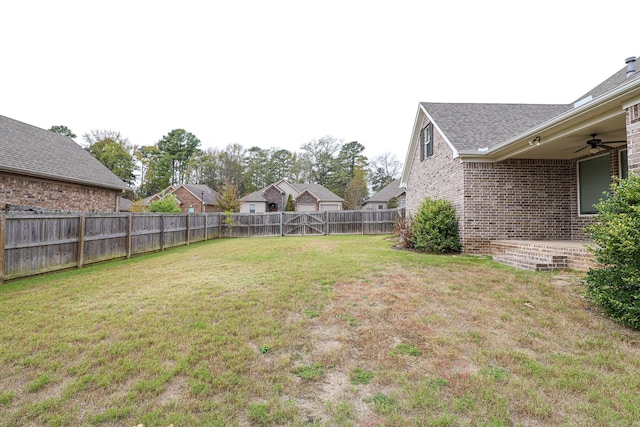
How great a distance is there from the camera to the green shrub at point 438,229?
28.6 feet

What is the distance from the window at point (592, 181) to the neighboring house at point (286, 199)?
82.2ft

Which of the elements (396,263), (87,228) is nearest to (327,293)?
(396,263)

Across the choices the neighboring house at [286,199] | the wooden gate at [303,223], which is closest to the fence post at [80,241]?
the wooden gate at [303,223]

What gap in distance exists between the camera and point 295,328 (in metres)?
3.32

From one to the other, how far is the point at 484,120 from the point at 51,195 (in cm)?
1648

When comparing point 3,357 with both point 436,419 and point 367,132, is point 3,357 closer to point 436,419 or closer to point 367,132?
point 436,419

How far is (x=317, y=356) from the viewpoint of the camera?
272cm

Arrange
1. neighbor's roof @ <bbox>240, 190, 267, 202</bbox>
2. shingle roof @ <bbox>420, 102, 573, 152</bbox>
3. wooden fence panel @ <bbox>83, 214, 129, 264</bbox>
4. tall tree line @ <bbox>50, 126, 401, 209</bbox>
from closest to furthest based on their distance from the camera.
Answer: wooden fence panel @ <bbox>83, 214, 129, 264</bbox>
shingle roof @ <bbox>420, 102, 573, 152</bbox>
neighbor's roof @ <bbox>240, 190, 267, 202</bbox>
tall tree line @ <bbox>50, 126, 401, 209</bbox>

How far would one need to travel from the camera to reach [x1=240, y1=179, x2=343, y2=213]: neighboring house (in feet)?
107

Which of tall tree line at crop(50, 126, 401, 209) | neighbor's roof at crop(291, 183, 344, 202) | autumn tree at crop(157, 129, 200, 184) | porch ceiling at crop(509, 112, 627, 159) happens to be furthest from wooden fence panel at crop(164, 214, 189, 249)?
autumn tree at crop(157, 129, 200, 184)

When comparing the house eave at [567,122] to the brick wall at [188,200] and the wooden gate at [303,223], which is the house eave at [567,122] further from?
the brick wall at [188,200]

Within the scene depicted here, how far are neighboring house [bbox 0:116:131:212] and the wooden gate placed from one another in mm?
9031

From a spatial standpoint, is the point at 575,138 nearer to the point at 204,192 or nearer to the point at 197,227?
the point at 197,227

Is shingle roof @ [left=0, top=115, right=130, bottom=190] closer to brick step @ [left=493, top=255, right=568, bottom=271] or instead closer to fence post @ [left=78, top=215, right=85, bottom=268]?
fence post @ [left=78, top=215, right=85, bottom=268]
